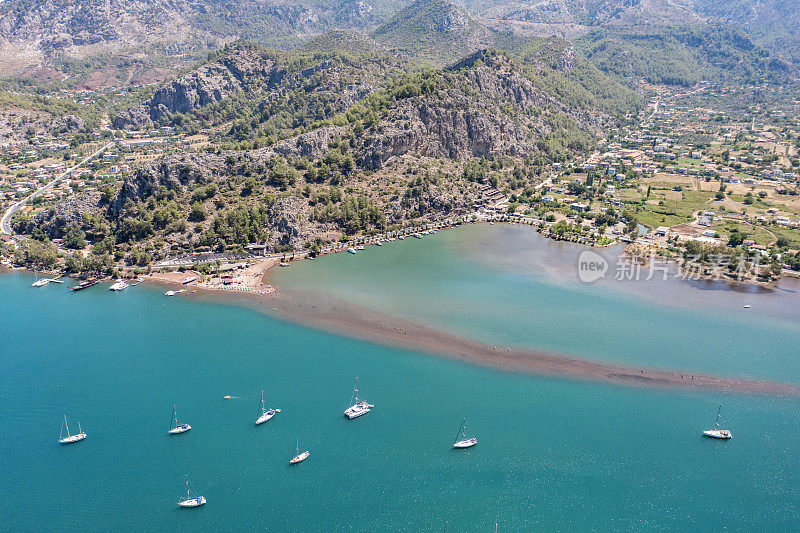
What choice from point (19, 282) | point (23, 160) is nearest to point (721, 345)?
point (19, 282)

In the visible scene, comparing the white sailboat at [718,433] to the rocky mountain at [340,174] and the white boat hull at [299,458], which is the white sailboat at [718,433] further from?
the rocky mountain at [340,174]

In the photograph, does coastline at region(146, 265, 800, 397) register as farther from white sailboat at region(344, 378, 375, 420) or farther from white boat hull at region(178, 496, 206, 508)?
white boat hull at region(178, 496, 206, 508)

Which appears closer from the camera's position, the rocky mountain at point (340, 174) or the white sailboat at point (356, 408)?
the white sailboat at point (356, 408)

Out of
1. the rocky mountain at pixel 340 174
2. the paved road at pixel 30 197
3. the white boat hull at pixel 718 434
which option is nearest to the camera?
the white boat hull at pixel 718 434

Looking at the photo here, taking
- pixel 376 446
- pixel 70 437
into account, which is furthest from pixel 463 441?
pixel 70 437

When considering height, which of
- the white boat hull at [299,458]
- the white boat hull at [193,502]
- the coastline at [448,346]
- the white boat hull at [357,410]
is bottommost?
the white boat hull at [193,502]

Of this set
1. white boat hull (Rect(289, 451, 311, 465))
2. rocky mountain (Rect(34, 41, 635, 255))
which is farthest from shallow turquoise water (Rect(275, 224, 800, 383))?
white boat hull (Rect(289, 451, 311, 465))

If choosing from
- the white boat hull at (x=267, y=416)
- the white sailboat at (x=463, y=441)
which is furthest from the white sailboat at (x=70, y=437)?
the white sailboat at (x=463, y=441)

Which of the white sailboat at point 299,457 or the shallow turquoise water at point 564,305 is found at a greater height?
the shallow turquoise water at point 564,305
